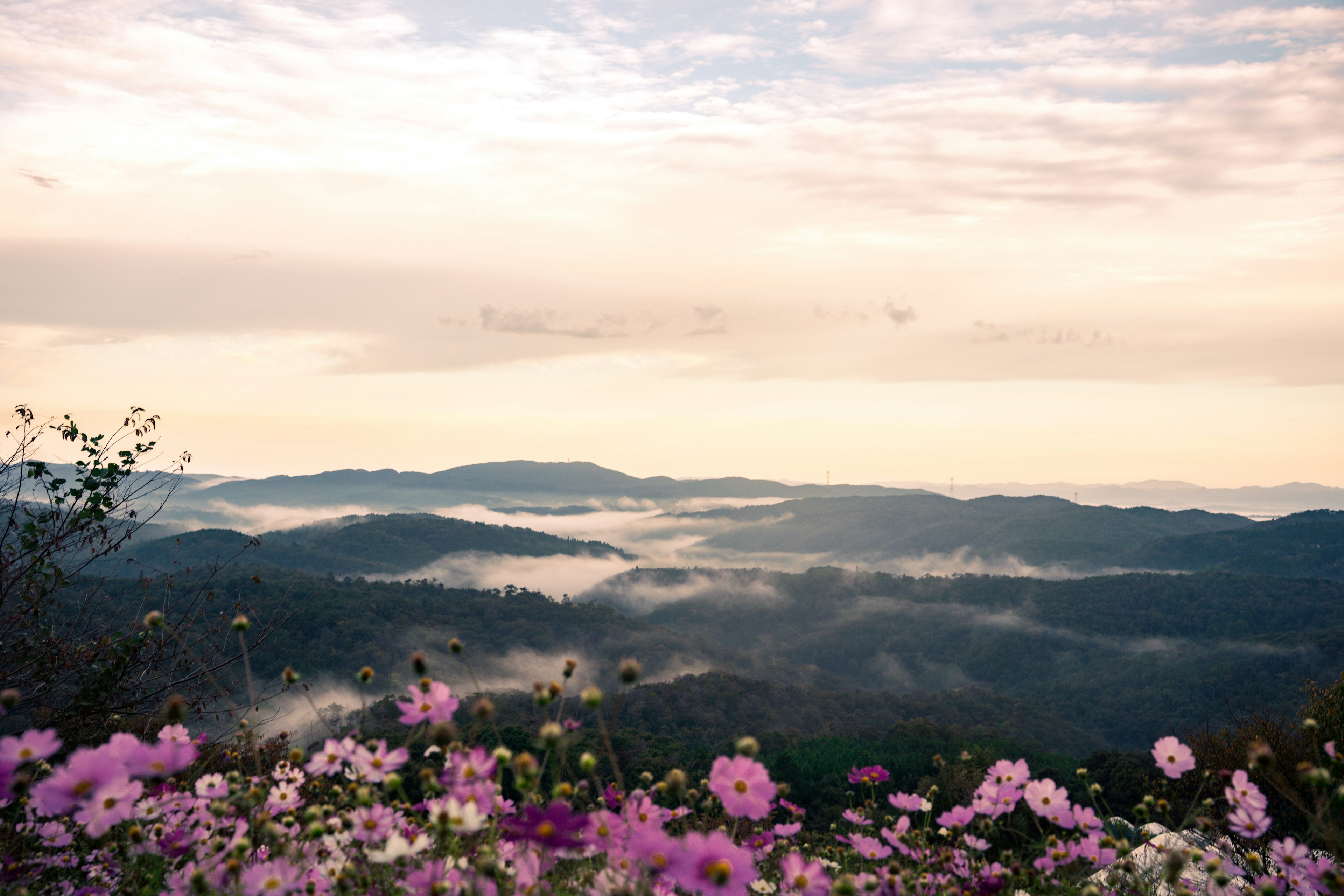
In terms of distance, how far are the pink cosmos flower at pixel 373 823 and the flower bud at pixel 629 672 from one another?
0.98 meters

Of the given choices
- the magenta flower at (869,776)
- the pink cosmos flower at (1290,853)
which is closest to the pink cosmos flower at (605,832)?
the magenta flower at (869,776)

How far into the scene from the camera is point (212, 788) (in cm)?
300

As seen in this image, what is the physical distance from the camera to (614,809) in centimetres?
A: 333

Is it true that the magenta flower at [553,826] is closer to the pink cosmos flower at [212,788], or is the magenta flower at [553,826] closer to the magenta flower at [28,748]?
the magenta flower at [28,748]

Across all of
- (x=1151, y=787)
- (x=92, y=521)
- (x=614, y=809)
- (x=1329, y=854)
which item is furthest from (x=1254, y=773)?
(x=92, y=521)

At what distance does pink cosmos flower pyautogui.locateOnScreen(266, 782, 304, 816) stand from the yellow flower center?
199 cm

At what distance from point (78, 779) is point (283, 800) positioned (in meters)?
1.19

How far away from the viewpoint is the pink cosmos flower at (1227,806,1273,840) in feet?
9.78

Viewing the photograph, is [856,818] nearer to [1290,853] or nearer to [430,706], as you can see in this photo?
[1290,853]

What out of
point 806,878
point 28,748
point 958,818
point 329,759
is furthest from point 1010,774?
point 28,748

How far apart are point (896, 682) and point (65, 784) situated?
162383 millimetres

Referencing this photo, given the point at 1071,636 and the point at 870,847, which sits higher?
the point at 870,847

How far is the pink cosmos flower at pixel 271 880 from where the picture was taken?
219 centimetres

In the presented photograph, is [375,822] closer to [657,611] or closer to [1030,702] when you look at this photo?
[1030,702]
